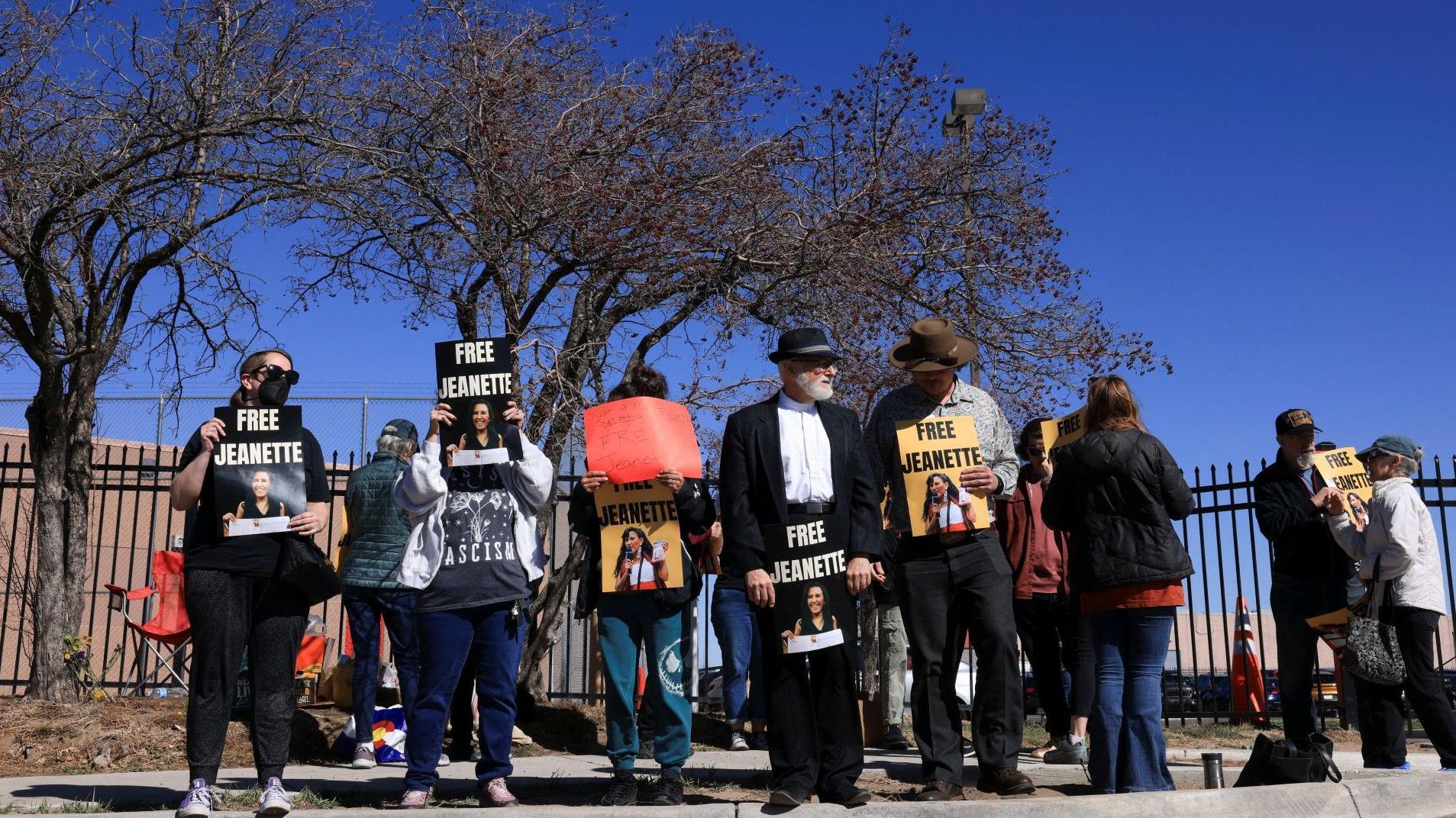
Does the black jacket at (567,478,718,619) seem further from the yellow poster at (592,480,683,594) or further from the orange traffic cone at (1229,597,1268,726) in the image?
the orange traffic cone at (1229,597,1268,726)

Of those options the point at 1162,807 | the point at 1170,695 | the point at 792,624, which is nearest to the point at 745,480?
the point at 792,624

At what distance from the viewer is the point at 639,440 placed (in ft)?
17.3

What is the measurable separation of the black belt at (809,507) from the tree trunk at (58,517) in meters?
6.47

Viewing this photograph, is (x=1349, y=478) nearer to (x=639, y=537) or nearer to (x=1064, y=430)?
(x=1064, y=430)

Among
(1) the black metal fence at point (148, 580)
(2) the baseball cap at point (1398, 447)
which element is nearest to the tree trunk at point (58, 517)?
(1) the black metal fence at point (148, 580)

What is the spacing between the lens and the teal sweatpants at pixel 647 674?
5008mm

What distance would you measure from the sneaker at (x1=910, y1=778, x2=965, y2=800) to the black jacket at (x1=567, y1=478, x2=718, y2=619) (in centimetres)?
126

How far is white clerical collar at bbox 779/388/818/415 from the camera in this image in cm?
506

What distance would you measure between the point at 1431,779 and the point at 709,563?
3994 mm

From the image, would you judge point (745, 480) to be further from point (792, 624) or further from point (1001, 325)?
point (1001, 325)

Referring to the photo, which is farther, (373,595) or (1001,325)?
(1001,325)

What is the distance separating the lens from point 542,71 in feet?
31.9

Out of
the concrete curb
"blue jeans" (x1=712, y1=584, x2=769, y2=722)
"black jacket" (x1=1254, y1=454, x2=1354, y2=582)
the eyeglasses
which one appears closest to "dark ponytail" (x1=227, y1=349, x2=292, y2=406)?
the eyeglasses

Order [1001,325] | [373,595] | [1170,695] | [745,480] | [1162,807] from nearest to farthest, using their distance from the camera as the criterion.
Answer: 1. [1162,807]
2. [745,480]
3. [373,595]
4. [1001,325]
5. [1170,695]
